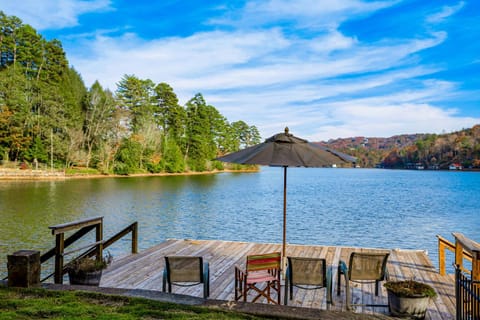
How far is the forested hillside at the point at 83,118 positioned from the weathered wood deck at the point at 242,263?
36.1m

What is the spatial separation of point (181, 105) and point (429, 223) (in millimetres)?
44953

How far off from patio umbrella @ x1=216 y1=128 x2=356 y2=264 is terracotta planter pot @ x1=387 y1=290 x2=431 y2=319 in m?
1.85

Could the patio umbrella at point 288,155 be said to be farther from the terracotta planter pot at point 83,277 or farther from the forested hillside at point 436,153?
the forested hillside at point 436,153

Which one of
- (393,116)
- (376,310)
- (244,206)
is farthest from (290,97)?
(376,310)

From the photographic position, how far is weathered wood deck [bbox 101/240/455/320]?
4309mm

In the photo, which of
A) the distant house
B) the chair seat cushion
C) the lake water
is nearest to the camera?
the chair seat cushion

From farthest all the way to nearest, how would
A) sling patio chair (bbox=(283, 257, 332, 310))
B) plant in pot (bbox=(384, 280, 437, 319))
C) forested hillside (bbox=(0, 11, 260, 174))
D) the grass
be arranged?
forested hillside (bbox=(0, 11, 260, 174)), sling patio chair (bbox=(283, 257, 332, 310)), plant in pot (bbox=(384, 280, 437, 319)), the grass

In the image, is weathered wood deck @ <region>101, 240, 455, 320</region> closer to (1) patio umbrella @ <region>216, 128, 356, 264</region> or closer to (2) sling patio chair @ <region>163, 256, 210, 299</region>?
(2) sling patio chair @ <region>163, 256, 210, 299</region>

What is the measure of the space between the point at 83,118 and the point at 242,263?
144 feet

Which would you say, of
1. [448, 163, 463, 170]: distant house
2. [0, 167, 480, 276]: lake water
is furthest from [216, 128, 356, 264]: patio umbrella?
[448, 163, 463, 170]: distant house

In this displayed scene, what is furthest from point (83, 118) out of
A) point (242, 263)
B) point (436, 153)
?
point (436, 153)

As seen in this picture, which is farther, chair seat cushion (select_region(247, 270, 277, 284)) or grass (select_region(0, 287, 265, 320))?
chair seat cushion (select_region(247, 270, 277, 284))

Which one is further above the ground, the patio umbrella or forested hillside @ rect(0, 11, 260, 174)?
forested hillside @ rect(0, 11, 260, 174)

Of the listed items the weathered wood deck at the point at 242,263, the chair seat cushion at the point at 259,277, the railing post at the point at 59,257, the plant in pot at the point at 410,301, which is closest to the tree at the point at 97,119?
the weathered wood deck at the point at 242,263
